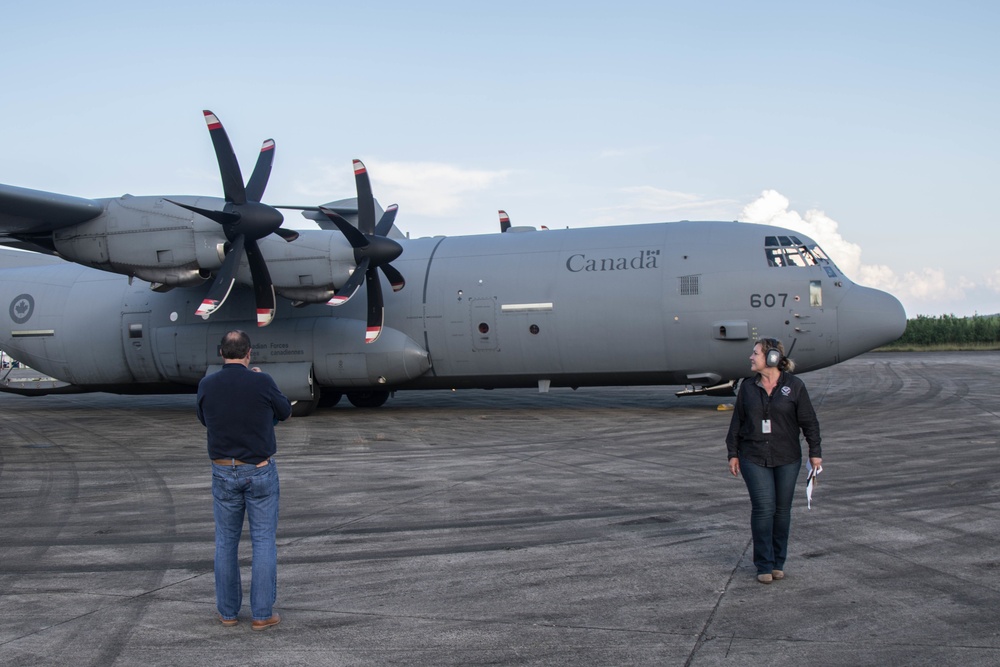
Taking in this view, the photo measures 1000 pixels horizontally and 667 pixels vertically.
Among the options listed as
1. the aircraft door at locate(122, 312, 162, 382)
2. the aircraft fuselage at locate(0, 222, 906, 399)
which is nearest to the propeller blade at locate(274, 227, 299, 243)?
the aircraft fuselage at locate(0, 222, 906, 399)

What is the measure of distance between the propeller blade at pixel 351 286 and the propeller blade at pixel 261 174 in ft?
8.98

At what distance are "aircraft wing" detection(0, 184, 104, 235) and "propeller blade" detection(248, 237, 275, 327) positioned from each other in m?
3.23

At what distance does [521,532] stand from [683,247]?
38.9 ft

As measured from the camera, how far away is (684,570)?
6801mm

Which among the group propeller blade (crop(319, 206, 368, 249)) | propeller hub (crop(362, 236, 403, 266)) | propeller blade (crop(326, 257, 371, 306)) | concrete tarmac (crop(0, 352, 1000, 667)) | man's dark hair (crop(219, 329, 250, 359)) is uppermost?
propeller blade (crop(319, 206, 368, 249))

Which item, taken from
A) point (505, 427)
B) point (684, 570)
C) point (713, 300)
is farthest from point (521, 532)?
point (713, 300)

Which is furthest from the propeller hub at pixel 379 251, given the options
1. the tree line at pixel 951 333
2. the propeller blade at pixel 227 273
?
the tree line at pixel 951 333

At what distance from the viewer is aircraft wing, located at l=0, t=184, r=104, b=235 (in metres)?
15.9

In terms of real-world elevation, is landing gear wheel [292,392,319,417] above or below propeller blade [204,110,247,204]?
below

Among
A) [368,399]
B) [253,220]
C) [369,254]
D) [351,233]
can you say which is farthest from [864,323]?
[253,220]

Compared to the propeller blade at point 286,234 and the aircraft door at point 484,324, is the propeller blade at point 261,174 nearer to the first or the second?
the propeller blade at point 286,234

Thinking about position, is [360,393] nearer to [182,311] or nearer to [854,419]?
[182,311]

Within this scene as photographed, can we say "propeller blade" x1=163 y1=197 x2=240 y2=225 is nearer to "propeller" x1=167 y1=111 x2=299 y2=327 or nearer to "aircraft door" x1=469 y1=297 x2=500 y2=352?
"propeller" x1=167 y1=111 x2=299 y2=327

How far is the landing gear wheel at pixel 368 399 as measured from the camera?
22.8 meters
